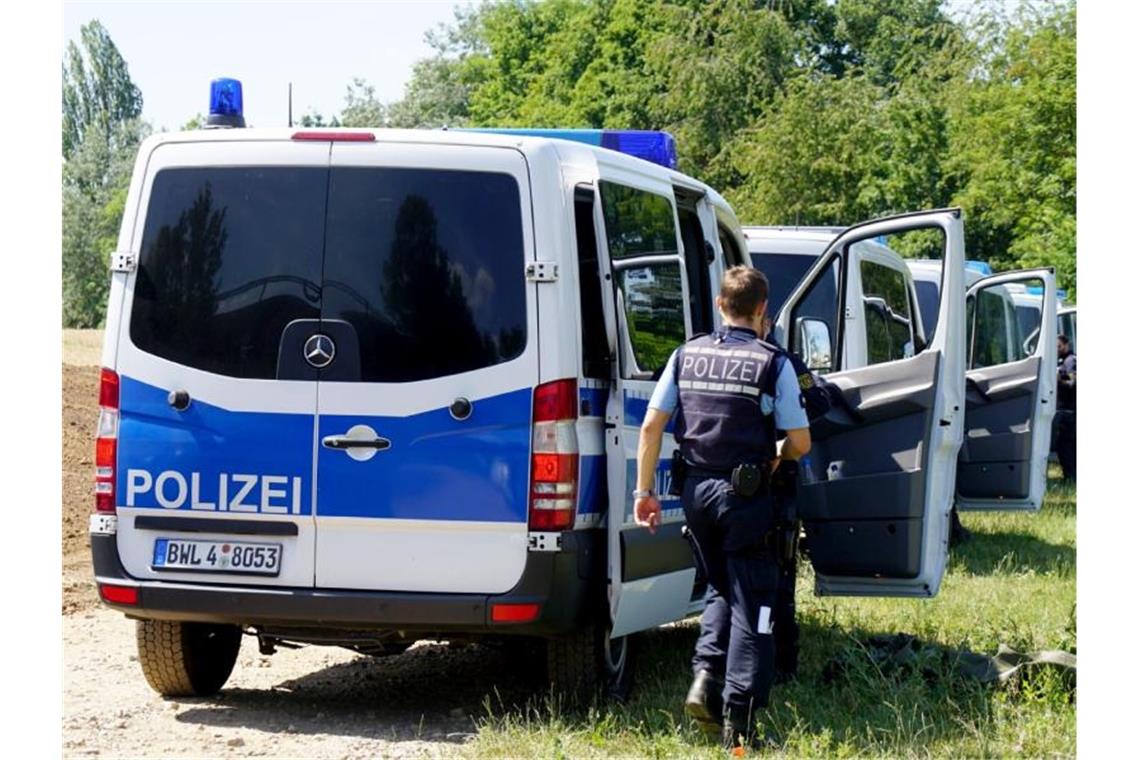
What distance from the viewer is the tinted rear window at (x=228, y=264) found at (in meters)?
7.45

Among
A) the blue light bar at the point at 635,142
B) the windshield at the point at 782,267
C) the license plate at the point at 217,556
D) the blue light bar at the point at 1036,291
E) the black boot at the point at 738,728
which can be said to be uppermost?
the blue light bar at the point at 635,142

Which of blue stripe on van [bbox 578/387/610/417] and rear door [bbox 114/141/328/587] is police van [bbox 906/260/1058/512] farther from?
rear door [bbox 114/141/328/587]

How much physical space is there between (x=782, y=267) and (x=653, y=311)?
5.10 m

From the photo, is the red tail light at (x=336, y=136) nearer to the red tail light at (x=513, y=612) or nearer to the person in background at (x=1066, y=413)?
the red tail light at (x=513, y=612)

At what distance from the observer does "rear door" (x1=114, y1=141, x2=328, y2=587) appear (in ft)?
24.2

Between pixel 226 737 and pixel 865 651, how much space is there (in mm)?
2805

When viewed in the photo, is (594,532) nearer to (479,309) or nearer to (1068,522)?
(479,309)

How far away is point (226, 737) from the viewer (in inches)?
292

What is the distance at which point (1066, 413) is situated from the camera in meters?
22.4

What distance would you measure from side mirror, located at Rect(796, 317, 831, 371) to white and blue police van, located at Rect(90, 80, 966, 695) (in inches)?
74.4

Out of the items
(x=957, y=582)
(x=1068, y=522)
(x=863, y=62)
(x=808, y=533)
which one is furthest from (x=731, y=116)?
(x=808, y=533)

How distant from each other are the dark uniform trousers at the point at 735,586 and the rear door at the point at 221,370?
1.55 meters

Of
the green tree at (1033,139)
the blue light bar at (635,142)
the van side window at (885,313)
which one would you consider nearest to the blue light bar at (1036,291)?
the green tree at (1033,139)

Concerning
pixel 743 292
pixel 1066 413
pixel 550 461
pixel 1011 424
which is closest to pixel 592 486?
pixel 550 461
